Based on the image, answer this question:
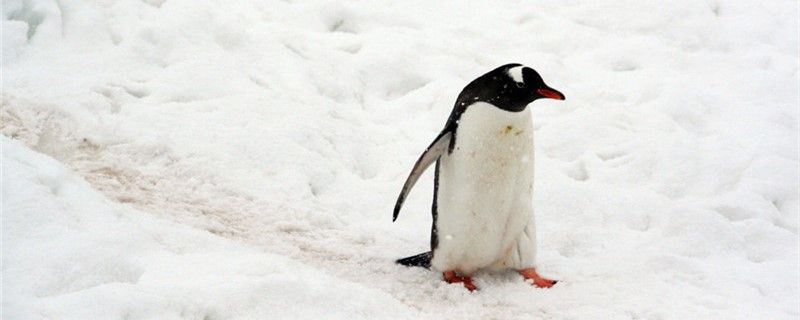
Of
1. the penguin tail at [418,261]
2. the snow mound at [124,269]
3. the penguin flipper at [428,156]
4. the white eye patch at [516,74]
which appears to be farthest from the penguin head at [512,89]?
the snow mound at [124,269]

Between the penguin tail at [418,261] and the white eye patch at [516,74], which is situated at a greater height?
the white eye patch at [516,74]

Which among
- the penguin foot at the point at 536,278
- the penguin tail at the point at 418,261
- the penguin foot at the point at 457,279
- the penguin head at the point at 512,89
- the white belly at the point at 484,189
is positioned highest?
the penguin head at the point at 512,89

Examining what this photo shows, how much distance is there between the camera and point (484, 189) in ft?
10.7

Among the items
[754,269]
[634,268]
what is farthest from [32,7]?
[754,269]

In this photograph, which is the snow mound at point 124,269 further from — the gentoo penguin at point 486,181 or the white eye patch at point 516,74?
the white eye patch at point 516,74

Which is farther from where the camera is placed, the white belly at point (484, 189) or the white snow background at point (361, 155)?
the white belly at point (484, 189)

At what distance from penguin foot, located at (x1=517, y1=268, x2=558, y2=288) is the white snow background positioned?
0.11ft

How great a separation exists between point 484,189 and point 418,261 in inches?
17.6

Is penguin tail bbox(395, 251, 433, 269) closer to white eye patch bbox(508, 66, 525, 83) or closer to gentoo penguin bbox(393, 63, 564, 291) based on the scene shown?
gentoo penguin bbox(393, 63, 564, 291)

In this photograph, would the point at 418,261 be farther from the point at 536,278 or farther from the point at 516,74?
the point at 516,74

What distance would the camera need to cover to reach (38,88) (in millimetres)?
4125

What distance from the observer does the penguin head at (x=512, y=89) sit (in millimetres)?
3107

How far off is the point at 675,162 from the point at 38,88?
11.3ft

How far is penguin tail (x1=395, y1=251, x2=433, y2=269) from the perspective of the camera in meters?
3.42
